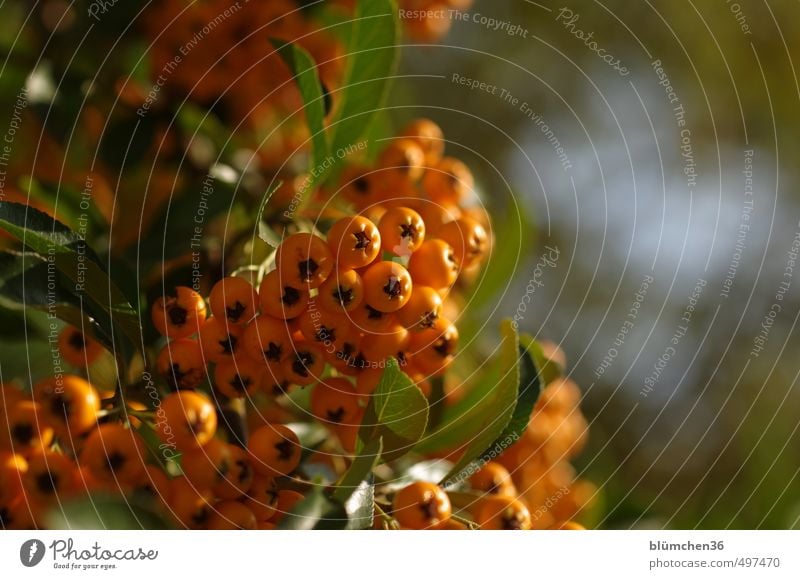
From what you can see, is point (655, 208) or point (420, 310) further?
point (655, 208)

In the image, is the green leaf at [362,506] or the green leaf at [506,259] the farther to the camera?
the green leaf at [506,259]

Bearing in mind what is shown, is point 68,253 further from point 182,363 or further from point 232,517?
point 232,517

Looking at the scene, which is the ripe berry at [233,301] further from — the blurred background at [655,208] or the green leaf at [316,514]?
the blurred background at [655,208]

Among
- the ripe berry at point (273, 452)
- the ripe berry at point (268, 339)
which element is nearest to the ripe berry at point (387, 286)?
the ripe berry at point (268, 339)

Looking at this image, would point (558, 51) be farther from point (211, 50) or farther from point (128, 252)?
point (128, 252)

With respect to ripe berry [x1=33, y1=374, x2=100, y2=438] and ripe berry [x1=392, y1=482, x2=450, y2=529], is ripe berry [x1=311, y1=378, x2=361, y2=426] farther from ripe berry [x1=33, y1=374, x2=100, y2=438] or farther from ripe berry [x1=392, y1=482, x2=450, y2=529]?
ripe berry [x1=33, y1=374, x2=100, y2=438]

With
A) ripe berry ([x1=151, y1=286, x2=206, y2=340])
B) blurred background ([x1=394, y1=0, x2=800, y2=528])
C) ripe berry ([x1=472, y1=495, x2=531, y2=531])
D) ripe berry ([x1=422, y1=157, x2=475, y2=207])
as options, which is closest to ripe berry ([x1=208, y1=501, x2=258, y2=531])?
ripe berry ([x1=151, y1=286, x2=206, y2=340])

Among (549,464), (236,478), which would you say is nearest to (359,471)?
(236,478)
